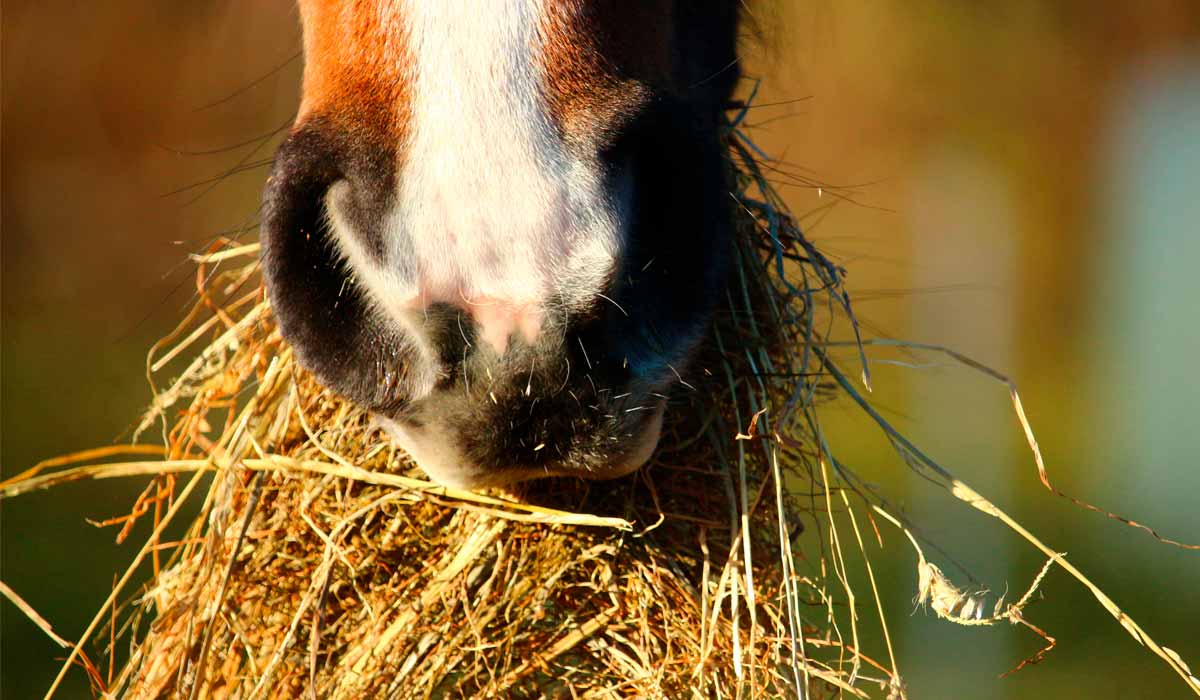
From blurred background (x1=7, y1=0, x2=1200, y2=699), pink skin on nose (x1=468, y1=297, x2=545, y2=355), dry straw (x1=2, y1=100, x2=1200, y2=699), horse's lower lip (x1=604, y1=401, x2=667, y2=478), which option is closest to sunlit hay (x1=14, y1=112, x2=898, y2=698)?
dry straw (x1=2, y1=100, x2=1200, y2=699)

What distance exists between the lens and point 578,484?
3.39 ft

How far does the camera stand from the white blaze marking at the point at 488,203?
0.79m

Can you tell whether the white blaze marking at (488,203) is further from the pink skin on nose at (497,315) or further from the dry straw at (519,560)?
the dry straw at (519,560)

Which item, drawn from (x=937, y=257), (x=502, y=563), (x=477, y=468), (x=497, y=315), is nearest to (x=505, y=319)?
(x=497, y=315)

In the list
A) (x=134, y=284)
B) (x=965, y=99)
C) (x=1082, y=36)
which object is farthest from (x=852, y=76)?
(x=134, y=284)

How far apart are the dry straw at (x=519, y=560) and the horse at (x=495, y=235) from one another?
0.18 meters

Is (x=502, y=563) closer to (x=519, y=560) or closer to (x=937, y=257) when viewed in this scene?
(x=519, y=560)

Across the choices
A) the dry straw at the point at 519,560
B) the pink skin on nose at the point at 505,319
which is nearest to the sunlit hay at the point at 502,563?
the dry straw at the point at 519,560

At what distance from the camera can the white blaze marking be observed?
789mm

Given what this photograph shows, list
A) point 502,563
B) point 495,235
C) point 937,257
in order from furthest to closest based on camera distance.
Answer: point 937,257 → point 502,563 → point 495,235

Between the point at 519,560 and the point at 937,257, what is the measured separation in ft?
12.3

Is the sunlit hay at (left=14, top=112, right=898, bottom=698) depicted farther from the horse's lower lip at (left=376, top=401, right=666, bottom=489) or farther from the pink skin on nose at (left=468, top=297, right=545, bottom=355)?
→ the pink skin on nose at (left=468, top=297, right=545, bottom=355)

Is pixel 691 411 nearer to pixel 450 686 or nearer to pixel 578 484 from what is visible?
pixel 578 484

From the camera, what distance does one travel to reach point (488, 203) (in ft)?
2.59
